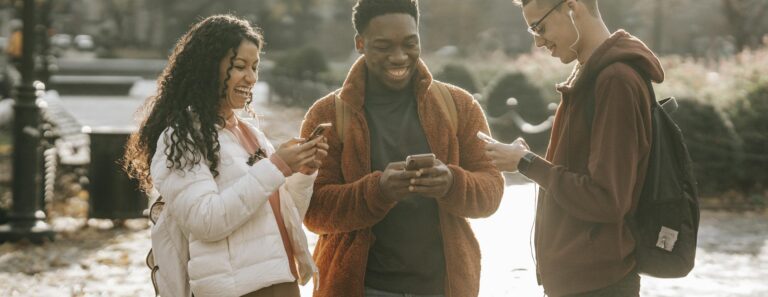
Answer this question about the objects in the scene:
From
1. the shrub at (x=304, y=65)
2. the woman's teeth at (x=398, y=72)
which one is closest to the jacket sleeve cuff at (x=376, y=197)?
the woman's teeth at (x=398, y=72)

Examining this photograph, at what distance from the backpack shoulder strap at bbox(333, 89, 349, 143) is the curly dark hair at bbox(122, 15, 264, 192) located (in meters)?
0.35

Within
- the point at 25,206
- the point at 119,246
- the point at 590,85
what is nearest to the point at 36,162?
the point at 25,206

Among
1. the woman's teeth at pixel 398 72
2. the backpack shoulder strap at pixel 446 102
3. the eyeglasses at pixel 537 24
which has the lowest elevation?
the backpack shoulder strap at pixel 446 102

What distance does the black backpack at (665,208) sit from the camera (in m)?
3.12

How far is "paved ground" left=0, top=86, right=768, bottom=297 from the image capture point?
7.68 meters

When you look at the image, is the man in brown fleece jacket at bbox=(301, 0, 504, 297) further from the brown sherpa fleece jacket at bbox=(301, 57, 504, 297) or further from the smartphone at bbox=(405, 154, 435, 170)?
the smartphone at bbox=(405, 154, 435, 170)

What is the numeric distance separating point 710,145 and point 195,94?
10.9 m

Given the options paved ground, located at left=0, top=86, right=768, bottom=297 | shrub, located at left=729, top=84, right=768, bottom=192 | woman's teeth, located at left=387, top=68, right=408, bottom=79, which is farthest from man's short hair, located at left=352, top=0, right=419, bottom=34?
shrub, located at left=729, top=84, right=768, bottom=192

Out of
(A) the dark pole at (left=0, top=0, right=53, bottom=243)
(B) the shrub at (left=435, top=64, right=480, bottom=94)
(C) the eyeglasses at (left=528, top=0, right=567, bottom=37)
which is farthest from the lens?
(B) the shrub at (left=435, top=64, right=480, bottom=94)

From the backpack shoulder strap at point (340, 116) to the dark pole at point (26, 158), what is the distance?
22.3 ft

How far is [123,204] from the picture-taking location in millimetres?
10484

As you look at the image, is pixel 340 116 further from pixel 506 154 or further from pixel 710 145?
pixel 710 145

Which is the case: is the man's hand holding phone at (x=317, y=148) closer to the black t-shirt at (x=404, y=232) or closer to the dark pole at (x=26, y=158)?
the black t-shirt at (x=404, y=232)

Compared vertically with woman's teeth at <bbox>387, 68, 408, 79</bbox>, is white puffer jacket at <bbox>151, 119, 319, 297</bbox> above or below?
below
